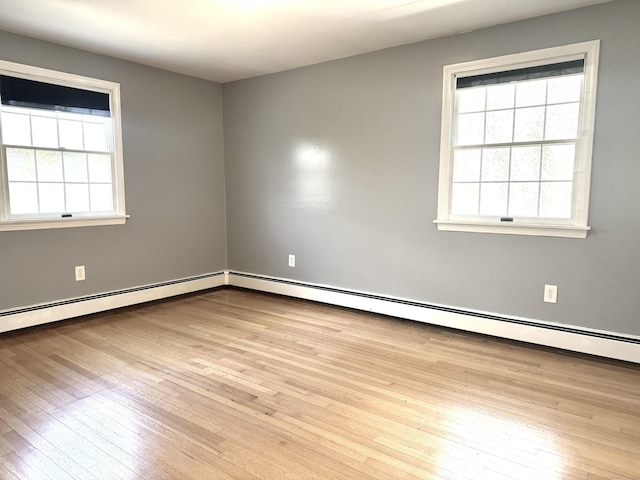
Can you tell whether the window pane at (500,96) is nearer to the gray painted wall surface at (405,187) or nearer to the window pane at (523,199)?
the gray painted wall surface at (405,187)

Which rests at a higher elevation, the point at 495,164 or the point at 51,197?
the point at 495,164

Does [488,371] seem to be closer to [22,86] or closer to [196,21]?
[196,21]

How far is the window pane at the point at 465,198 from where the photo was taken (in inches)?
A: 136

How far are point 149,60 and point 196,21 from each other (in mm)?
1213

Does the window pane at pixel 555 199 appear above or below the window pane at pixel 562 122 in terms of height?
Result: below

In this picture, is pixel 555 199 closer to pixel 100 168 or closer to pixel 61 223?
pixel 100 168

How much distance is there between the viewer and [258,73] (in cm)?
460

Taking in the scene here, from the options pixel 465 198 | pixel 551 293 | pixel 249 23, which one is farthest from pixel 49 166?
pixel 551 293

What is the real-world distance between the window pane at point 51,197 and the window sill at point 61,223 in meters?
0.11

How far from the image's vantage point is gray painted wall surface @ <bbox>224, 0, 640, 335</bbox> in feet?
9.38

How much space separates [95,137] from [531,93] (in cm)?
380

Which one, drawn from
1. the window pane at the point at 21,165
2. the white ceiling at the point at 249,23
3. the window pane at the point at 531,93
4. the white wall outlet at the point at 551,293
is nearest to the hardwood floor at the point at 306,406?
the white wall outlet at the point at 551,293

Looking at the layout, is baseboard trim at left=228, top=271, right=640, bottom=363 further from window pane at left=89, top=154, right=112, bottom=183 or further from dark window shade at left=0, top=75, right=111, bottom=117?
dark window shade at left=0, top=75, right=111, bottom=117

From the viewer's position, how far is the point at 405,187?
3.75 m
